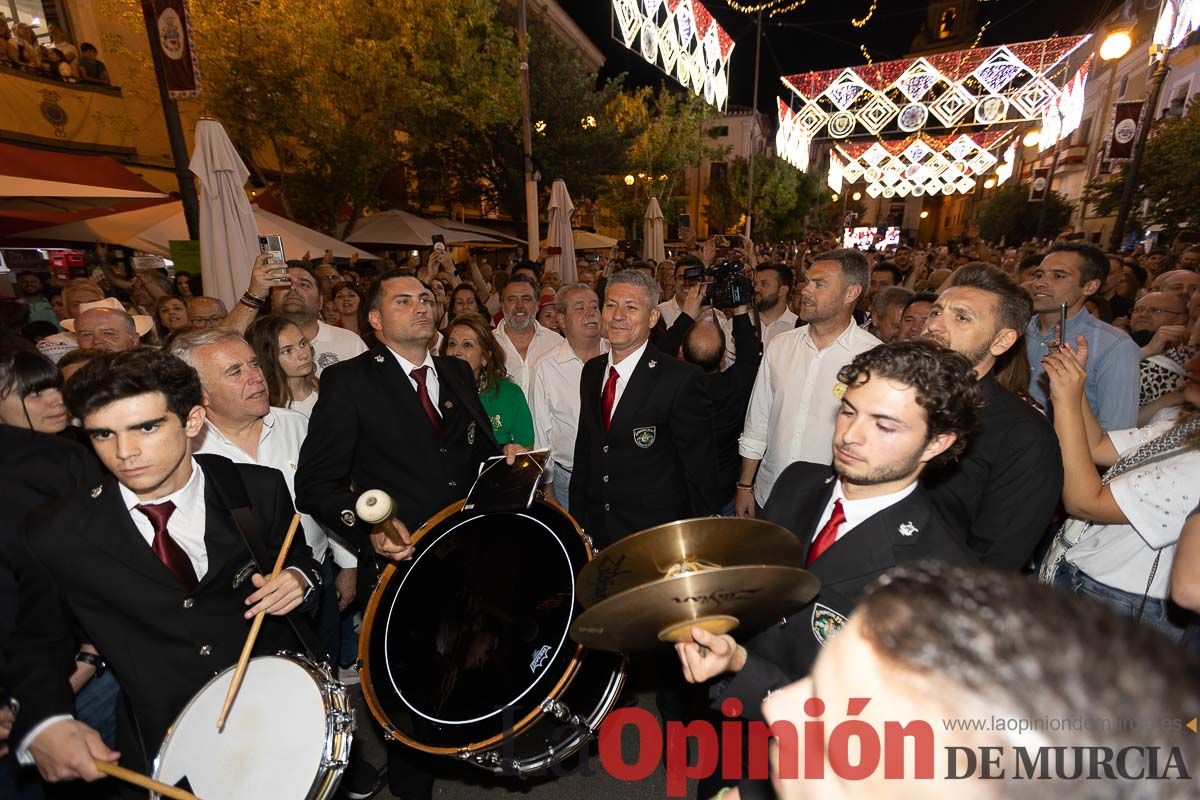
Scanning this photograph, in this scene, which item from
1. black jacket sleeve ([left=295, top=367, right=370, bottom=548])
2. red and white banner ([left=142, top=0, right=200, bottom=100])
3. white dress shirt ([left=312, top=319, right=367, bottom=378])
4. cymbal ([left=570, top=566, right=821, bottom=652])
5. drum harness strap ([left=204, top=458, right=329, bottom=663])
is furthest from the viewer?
red and white banner ([left=142, top=0, right=200, bottom=100])

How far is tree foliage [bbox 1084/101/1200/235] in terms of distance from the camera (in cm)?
1377

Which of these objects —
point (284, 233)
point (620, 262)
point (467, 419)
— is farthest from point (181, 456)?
point (620, 262)

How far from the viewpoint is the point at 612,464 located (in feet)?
11.6

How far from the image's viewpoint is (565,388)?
475 cm

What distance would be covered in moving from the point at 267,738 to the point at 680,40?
19031 millimetres

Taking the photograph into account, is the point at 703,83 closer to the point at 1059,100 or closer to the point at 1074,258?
the point at 1059,100

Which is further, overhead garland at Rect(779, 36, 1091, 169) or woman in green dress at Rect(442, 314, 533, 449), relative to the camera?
overhead garland at Rect(779, 36, 1091, 169)

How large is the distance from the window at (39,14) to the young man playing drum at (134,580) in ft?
58.4

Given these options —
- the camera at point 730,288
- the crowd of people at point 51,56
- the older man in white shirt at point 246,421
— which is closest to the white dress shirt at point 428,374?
the older man in white shirt at point 246,421

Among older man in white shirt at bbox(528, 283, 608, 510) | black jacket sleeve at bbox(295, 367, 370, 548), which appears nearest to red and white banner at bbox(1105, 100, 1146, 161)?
older man in white shirt at bbox(528, 283, 608, 510)

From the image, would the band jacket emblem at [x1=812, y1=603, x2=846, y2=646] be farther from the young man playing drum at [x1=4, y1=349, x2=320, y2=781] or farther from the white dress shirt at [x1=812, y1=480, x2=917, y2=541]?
the young man playing drum at [x1=4, y1=349, x2=320, y2=781]

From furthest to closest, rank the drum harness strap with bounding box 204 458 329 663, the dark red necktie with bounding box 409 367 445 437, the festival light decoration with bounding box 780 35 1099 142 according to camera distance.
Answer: the festival light decoration with bounding box 780 35 1099 142 < the dark red necktie with bounding box 409 367 445 437 < the drum harness strap with bounding box 204 458 329 663

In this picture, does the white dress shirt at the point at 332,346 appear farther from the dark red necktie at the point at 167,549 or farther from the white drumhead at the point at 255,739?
the white drumhead at the point at 255,739

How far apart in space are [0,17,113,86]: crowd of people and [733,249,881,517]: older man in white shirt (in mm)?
17890
